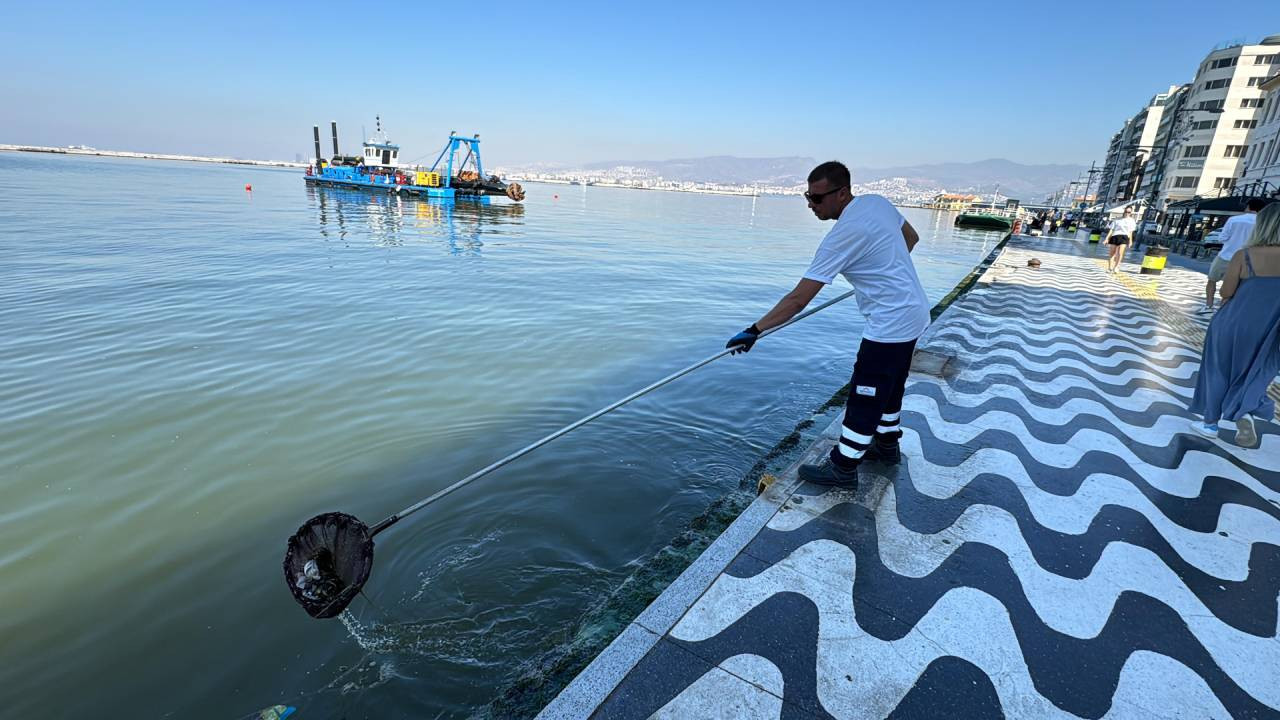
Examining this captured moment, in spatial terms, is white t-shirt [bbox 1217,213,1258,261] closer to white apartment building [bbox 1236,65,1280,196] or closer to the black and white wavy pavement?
the black and white wavy pavement

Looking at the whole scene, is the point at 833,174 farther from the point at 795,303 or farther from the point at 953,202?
the point at 953,202

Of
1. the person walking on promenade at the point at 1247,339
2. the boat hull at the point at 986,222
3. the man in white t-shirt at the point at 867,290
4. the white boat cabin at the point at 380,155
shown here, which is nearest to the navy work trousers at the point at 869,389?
the man in white t-shirt at the point at 867,290

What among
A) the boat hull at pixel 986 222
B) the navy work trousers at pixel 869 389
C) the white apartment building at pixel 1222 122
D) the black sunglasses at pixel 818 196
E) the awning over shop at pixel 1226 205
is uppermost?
the white apartment building at pixel 1222 122

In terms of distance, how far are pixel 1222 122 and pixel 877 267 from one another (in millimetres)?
71369

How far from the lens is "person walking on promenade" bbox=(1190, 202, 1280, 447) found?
12.3ft

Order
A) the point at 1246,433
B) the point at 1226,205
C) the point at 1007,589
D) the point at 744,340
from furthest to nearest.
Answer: the point at 1226,205
the point at 1246,433
the point at 744,340
the point at 1007,589

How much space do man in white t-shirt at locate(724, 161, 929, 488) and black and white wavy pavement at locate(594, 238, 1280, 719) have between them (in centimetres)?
54

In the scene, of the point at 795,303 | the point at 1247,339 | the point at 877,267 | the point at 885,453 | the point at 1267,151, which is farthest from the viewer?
the point at 1267,151

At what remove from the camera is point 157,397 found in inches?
225

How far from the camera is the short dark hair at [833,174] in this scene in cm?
292

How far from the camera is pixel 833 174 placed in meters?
2.94

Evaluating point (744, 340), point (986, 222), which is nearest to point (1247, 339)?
point (744, 340)

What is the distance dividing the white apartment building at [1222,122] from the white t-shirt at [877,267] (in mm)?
63635

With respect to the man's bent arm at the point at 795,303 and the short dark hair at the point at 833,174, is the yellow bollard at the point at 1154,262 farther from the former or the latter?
the man's bent arm at the point at 795,303
